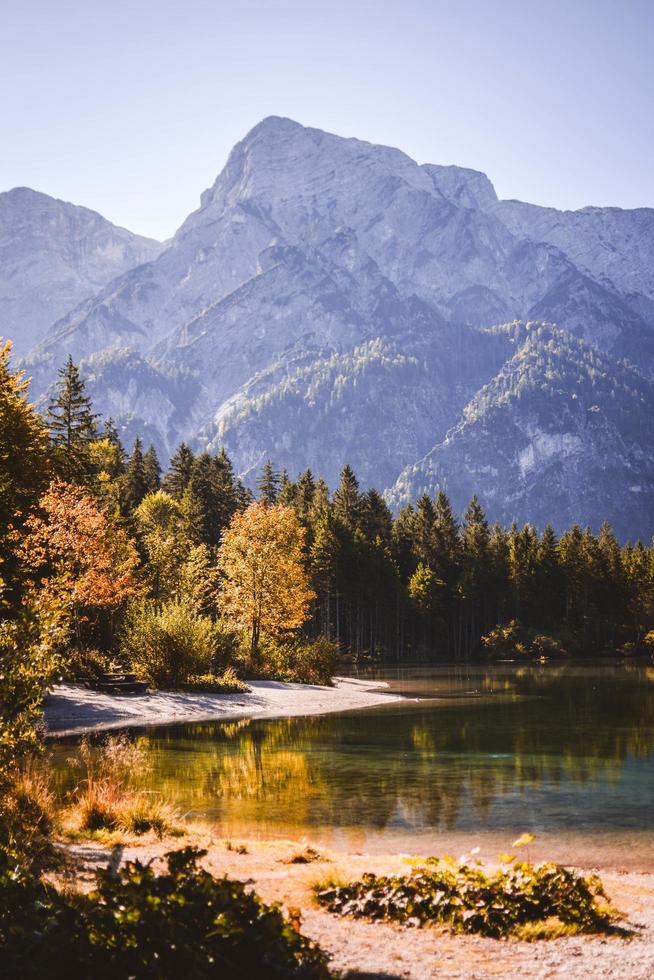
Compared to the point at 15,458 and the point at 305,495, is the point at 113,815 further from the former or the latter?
the point at 305,495

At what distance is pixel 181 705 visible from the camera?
4100 centimetres

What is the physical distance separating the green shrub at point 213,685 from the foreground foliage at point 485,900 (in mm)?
36282

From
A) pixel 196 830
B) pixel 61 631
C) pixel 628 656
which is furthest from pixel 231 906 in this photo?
pixel 628 656

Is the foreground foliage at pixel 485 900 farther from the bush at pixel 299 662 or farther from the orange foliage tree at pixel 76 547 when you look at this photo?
the bush at pixel 299 662

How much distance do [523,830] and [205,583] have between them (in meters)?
50.3

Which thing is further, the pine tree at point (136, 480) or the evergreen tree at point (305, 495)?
the evergreen tree at point (305, 495)

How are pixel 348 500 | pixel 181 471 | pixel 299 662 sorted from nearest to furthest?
pixel 299 662, pixel 181 471, pixel 348 500

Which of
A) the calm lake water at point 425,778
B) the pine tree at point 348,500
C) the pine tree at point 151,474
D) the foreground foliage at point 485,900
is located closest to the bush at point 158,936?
the foreground foliage at point 485,900

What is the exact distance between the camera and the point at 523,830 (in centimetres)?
1788

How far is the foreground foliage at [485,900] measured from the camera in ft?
33.4

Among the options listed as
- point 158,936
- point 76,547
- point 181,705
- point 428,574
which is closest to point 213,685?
point 181,705

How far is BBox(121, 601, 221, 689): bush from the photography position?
151 feet

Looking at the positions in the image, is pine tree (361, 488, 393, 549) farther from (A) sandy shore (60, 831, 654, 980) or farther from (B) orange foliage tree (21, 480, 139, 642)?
(A) sandy shore (60, 831, 654, 980)

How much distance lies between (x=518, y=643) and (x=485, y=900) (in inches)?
4608
